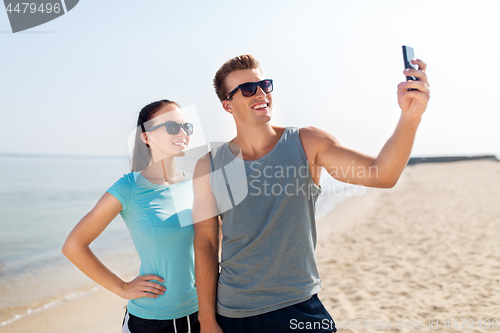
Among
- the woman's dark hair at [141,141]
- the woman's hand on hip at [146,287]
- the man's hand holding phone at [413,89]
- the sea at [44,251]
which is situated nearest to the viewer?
the man's hand holding phone at [413,89]

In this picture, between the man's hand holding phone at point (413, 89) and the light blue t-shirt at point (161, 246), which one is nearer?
the man's hand holding phone at point (413, 89)

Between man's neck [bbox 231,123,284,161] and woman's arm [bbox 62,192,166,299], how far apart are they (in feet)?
2.79

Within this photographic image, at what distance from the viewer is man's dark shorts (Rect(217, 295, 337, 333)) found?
1.74m

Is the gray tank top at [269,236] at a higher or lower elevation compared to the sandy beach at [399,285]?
higher

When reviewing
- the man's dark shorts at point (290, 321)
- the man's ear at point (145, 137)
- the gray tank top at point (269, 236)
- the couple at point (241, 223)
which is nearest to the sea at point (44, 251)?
the man's ear at point (145, 137)

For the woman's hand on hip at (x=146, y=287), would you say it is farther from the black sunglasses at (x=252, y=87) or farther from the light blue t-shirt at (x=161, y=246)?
the black sunglasses at (x=252, y=87)

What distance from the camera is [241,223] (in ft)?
6.11

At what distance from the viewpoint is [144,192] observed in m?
2.18

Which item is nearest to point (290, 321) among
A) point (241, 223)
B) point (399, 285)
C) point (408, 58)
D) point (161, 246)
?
point (241, 223)

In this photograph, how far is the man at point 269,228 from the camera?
1.77 m

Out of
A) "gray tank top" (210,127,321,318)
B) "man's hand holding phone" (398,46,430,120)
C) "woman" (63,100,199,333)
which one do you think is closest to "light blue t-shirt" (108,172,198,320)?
"woman" (63,100,199,333)

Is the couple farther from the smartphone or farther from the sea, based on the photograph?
the sea

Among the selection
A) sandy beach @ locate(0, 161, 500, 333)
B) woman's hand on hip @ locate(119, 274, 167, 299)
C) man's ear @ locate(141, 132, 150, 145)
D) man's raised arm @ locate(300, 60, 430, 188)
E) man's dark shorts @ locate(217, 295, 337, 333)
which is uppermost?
man's ear @ locate(141, 132, 150, 145)

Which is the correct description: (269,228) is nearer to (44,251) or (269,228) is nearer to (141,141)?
(141,141)
